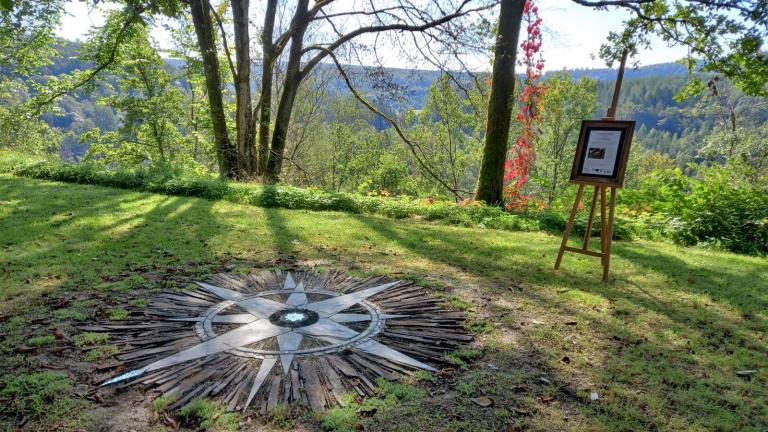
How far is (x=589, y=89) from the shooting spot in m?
34.2

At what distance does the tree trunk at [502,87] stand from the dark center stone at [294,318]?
21.6 feet

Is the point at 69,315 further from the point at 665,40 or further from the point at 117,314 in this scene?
the point at 665,40

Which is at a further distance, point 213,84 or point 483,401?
→ point 213,84

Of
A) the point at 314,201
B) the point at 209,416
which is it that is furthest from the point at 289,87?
the point at 209,416

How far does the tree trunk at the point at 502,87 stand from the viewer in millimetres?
9273

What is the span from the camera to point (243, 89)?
461 inches

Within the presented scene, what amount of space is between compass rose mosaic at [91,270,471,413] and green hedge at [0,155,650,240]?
4299 mm

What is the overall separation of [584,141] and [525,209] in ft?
14.3

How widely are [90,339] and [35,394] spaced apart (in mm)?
721

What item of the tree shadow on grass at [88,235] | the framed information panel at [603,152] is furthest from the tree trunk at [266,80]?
→ the framed information panel at [603,152]

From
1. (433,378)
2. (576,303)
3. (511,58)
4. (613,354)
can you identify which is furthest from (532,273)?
(511,58)

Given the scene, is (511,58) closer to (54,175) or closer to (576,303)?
(576,303)

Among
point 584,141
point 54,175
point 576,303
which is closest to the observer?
point 576,303

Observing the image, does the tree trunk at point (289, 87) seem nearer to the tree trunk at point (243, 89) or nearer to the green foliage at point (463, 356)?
the tree trunk at point (243, 89)
